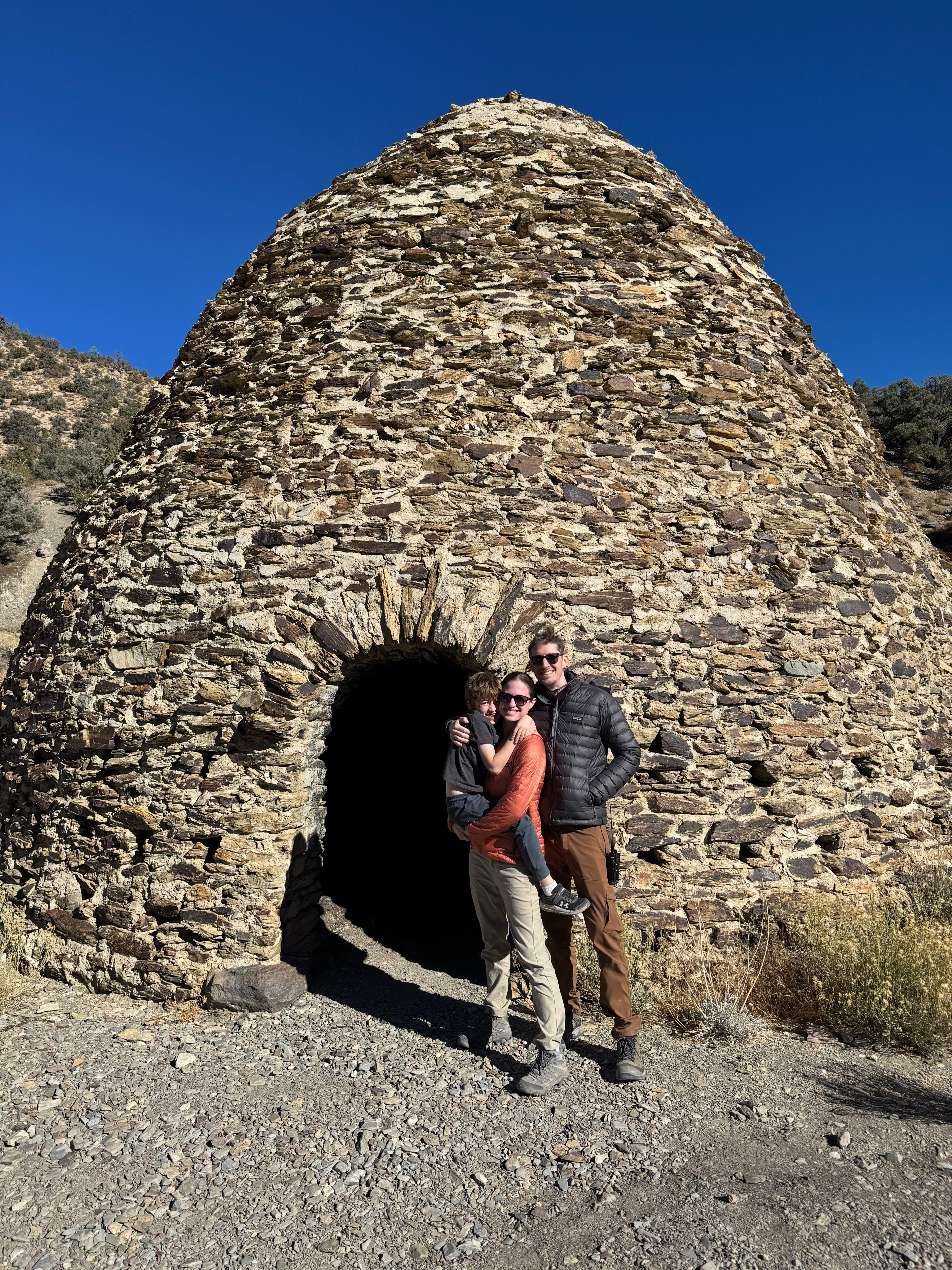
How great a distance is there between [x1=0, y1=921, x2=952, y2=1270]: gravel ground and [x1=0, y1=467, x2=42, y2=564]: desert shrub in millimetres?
18127

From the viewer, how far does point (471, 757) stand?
3771 millimetres

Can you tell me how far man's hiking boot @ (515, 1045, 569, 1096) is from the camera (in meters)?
3.49

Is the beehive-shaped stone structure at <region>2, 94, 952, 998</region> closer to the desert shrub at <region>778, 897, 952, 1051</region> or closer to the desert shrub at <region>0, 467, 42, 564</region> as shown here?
the desert shrub at <region>778, 897, 952, 1051</region>

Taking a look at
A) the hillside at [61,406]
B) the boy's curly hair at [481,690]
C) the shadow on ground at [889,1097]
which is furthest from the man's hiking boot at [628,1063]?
the hillside at [61,406]

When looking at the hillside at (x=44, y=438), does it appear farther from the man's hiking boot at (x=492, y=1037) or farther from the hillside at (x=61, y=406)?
the man's hiking boot at (x=492, y=1037)

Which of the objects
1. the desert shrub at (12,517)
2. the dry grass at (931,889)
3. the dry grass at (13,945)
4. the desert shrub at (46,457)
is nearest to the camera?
the dry grass at (13,945)

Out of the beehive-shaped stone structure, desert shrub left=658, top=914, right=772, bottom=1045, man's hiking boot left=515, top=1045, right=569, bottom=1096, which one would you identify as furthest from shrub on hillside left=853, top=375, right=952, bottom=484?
man's hiking boot left=515, top=1045, right=569, bottom=1096

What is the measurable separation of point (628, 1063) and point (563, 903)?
0.86 meters

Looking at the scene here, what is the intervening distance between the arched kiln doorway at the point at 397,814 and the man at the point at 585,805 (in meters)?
1.96

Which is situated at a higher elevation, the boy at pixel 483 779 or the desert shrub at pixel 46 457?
the desert shrub at pixel 46 457

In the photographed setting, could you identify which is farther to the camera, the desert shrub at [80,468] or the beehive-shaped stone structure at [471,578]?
the desert shrub at [80,468]

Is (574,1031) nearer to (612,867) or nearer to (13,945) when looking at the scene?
(612,867)

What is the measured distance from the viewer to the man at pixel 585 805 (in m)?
3.65

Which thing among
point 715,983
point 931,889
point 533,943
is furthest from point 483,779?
point 931,889
